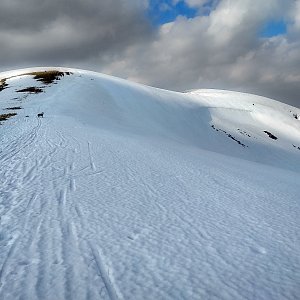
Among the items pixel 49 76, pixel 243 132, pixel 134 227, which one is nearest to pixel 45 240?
pixel 134 227

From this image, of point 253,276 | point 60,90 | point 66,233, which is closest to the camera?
point 253,276

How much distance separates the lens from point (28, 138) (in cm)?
1430

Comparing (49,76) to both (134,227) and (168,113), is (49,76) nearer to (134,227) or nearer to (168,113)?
(168,113)

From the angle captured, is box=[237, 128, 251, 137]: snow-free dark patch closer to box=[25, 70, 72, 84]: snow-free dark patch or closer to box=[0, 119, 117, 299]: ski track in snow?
box=[25, 70, 72, 84]: snow-free dark patch

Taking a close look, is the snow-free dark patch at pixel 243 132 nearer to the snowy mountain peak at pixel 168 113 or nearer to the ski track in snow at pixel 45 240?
the snowy mountain peak at pixel 168 113

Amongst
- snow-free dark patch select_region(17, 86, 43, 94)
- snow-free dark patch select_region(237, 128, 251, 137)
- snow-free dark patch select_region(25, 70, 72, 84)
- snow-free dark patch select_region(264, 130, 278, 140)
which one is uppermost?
snow-free dark patch select_region(25, 70, 72, 84)

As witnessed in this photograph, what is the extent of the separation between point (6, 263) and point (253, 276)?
2881 millimetres

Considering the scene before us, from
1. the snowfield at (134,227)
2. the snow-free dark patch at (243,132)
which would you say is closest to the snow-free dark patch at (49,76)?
the snow-free dark patch at (243,132)

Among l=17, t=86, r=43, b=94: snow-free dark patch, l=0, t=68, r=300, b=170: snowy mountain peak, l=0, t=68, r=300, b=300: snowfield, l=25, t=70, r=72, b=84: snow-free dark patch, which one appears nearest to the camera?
l=0, t=68, r=300, b=300: snowfield

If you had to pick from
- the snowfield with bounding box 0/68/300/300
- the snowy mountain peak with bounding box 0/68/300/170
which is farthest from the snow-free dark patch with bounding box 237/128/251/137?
the snowfield with bounding box 0/68/300/300

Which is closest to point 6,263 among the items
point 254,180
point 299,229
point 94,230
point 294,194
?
point 94,230

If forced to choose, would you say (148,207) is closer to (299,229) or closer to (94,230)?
(94,230)

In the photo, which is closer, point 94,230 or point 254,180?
point 94,230

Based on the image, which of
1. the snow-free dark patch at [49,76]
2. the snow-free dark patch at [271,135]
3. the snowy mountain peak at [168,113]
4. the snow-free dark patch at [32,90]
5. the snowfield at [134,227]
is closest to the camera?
the snowfield at [134,227]
